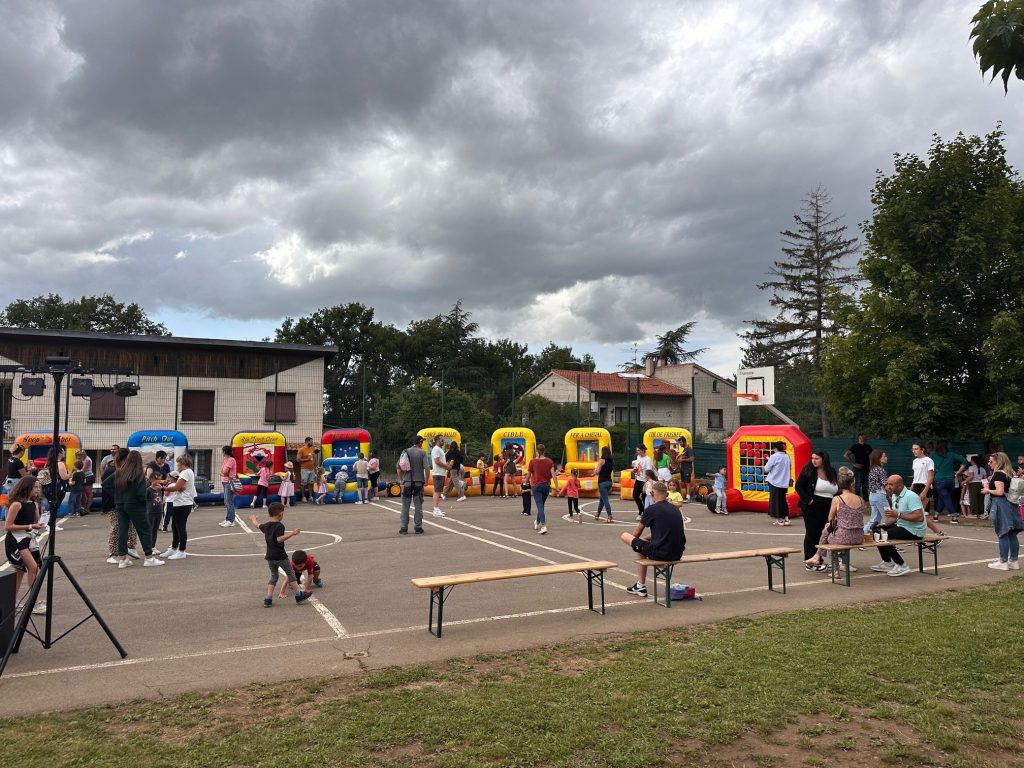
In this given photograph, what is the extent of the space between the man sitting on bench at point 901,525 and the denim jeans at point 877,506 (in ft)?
3.13

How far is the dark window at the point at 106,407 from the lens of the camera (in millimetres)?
28453

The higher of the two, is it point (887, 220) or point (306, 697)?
point (887, 220)

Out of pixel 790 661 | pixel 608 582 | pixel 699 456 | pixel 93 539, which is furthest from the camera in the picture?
pixel 699 456

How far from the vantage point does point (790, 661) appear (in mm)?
5754

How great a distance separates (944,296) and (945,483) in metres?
5.50

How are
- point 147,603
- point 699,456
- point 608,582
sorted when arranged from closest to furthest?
point 147,603 → point 608,582 → point 699,456

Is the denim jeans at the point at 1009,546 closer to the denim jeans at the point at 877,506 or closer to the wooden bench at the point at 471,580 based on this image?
the denim jeans at the point at 877,506

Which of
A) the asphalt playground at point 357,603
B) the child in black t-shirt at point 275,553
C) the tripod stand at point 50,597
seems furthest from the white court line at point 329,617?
the tripod stand at point 50,597

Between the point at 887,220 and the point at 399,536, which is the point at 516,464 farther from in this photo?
the point at 887,220

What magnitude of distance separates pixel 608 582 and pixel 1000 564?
18.8ft

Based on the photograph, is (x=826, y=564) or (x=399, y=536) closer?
(x=826, y=564)

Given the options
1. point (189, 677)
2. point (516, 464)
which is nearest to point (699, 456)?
point (516, 464)

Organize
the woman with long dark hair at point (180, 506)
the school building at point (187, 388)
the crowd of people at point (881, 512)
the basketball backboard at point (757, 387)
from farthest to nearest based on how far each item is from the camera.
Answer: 1. the school building at point (187, 388)
2. the basketball backboard at point (757, 387)
3. the woman with long dark hair at point (180, 506)
4. the crowd of people at point (881, 512)

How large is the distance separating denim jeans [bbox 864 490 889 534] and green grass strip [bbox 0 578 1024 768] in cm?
486
